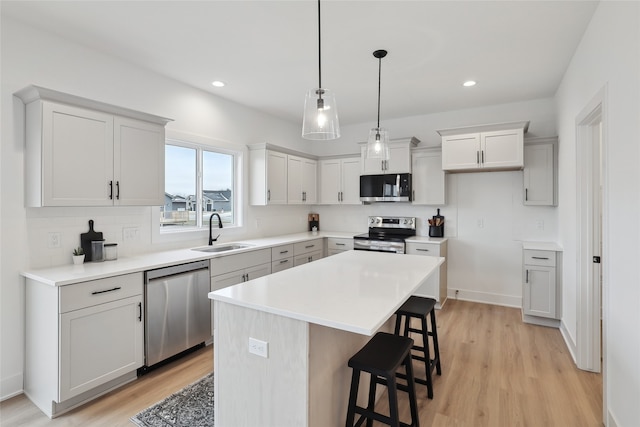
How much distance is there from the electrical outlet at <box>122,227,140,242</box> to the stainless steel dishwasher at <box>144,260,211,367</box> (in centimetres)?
64

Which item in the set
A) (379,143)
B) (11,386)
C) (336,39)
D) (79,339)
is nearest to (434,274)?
(379,143)

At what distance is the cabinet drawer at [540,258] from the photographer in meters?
3.57

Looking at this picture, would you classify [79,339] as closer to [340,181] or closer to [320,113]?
[320,113]

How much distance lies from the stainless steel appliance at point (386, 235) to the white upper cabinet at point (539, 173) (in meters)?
1.57

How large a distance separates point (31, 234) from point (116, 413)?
1.47 m

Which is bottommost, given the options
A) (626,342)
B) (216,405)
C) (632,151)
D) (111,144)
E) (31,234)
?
(216,405)

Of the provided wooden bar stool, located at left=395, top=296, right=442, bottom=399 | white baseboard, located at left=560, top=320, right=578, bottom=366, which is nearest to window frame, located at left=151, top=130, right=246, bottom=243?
wooden bar stool, located at left=395, top=296, right=442, bottom=399

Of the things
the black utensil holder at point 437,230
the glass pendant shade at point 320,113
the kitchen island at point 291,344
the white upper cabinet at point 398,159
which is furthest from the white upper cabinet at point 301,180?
the kitchen island at point 291,344

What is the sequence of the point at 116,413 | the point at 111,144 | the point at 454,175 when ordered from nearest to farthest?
the point at 116,413 < the point at 111,144 < the point at 454,175

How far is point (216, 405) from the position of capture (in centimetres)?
185

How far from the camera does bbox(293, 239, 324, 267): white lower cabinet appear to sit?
14.6 feet

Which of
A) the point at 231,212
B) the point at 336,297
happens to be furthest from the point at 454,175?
the point at 336,297

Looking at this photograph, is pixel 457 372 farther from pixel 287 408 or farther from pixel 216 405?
pixel 216 405

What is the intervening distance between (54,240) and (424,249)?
397 centimetres
